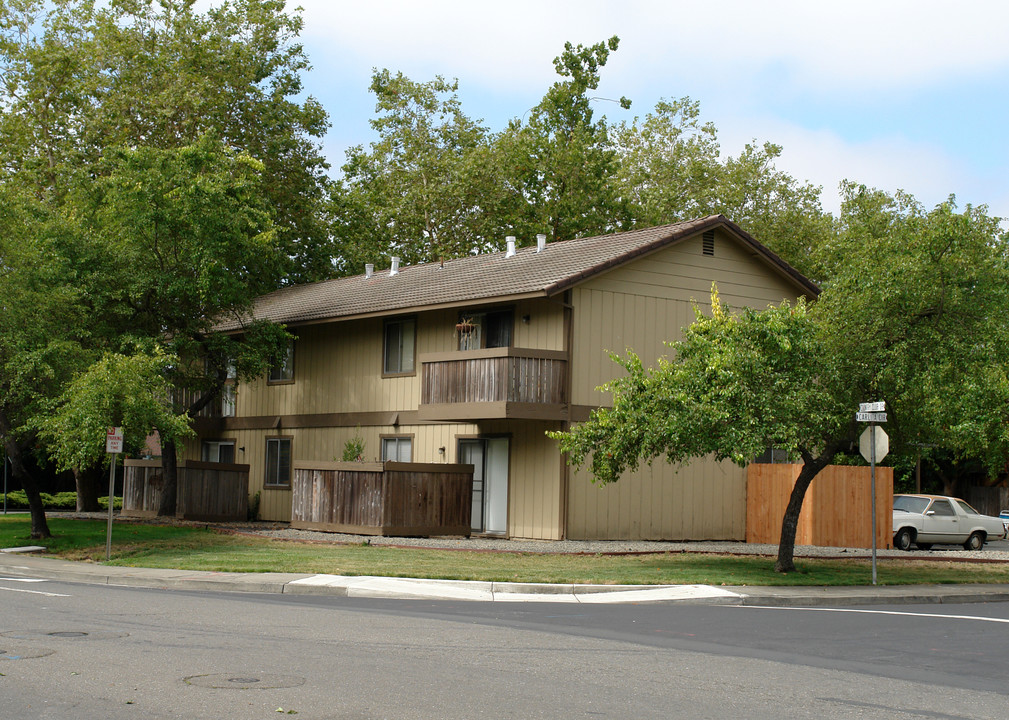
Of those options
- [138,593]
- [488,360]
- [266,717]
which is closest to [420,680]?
[266,717]

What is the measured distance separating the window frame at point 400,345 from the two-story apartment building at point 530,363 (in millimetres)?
42

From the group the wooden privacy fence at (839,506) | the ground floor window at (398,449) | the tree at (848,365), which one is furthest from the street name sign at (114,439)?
the wooden privacy fence at (839,506)

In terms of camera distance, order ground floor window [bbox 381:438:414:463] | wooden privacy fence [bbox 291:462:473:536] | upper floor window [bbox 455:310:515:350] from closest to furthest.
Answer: wooden privacy fence [bbox 291:462:473:536] → upper floor window [bbox 455:310:515:350] → ground floor window [bbox 381:438:414:463]

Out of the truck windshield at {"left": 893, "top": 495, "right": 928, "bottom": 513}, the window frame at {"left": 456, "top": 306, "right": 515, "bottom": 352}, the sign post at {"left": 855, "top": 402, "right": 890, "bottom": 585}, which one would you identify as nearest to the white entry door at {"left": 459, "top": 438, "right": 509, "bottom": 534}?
the window frame at {"left": 456, "top": 306, "right": 515, "bottom": 352}

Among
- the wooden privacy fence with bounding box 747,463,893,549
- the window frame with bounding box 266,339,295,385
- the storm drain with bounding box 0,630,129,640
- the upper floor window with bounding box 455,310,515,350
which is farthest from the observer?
the window frame with bounding box 266,339,295,385

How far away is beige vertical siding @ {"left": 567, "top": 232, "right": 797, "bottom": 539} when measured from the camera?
26.2m

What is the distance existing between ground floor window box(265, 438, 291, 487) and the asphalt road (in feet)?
60.1

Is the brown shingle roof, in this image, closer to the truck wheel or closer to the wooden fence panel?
the wooden fence panel

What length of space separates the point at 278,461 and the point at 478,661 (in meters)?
24.6

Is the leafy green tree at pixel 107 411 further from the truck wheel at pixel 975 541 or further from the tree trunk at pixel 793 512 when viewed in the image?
the truck wheel at pixel 975 541

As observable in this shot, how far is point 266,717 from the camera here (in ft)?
24.8

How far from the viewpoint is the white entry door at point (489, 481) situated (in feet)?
88.7

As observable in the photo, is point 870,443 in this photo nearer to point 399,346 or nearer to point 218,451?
point 399,346

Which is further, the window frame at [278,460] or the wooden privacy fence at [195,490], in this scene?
the window frame at [278,460]
